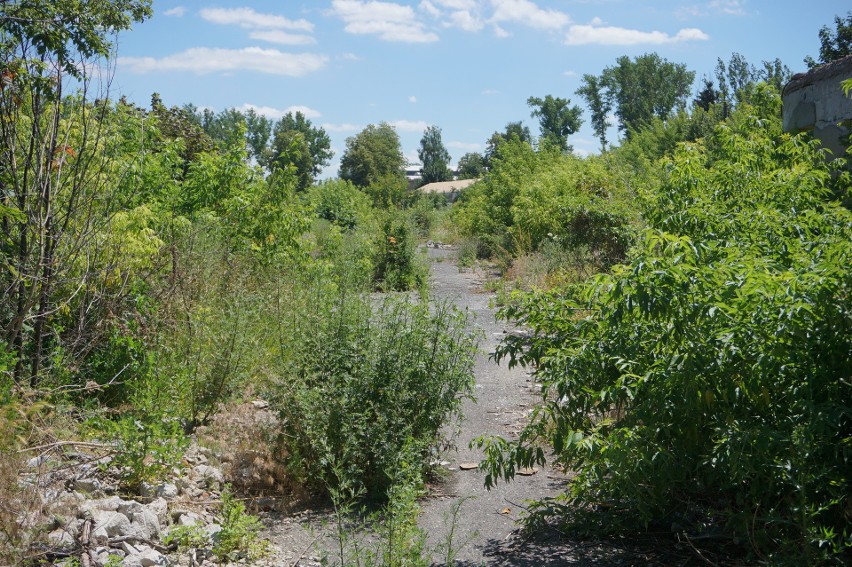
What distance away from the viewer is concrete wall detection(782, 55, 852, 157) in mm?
5766

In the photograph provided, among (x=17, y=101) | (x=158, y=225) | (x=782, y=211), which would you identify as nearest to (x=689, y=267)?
(x=782, y=211)

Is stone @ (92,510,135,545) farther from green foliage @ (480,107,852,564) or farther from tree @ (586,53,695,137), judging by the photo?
tree @ (586,53,695,137)

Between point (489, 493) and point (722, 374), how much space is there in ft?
8.53

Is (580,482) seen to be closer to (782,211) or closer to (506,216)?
(782,211)

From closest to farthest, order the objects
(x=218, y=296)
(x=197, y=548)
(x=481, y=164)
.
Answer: (x=197, y=548) < (x=218, y=296) < (x=481, y=164)

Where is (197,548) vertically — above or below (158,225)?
below

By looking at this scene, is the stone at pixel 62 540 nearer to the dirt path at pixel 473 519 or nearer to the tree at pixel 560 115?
the dirt path at pixel 473 519

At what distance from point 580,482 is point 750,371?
55.7 inches

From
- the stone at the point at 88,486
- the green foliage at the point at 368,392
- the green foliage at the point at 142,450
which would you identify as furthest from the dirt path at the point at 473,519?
the stone at the point at 88,486

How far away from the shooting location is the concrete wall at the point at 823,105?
5.77 meters

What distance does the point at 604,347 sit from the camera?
424 cm

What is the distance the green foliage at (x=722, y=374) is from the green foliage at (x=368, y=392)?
134 centimetres

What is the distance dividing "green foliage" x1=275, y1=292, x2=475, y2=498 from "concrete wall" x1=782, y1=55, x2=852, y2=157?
315cm

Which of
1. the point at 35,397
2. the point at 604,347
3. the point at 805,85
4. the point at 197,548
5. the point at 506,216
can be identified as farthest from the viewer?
the point at 506,216
